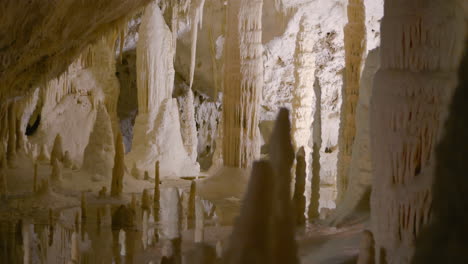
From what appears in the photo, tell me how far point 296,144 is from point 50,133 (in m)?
5.61

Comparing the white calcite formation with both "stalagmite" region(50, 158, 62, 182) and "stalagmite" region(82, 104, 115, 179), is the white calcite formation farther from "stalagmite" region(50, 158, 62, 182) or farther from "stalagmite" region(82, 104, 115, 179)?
"stalagmite" region(50, 158, 62, 182)

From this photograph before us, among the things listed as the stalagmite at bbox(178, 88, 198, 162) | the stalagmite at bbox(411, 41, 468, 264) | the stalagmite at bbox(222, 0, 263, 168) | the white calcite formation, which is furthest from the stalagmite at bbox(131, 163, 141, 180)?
the stalagmite at bbox(411, 41, 468, 264)

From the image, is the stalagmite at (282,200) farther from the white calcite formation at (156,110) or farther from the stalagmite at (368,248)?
the white calcite formation at (156,110)

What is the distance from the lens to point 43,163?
9.63 metres

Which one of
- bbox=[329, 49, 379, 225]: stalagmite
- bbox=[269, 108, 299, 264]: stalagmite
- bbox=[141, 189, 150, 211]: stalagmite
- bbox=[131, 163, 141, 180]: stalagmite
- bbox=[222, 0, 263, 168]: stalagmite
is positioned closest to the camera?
bbox=[269, 108, 299, 264]: stalagmite

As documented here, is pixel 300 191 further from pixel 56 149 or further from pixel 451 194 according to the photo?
pixel 56 149

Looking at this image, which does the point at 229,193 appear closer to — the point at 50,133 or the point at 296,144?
the point at 296,144

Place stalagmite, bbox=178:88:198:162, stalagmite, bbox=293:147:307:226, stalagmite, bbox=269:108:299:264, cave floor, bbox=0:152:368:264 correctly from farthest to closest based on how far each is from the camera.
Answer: stalagmite, bbox=178:88:198:162, stalagmite, bbox=293:147:307:226, cave floor, bbox=0:152:368:264, stalagmite, bbox=269:108:299:264

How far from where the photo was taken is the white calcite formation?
10.3 meters

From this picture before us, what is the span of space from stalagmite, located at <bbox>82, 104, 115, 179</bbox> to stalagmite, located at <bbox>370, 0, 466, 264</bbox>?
18.9 feet

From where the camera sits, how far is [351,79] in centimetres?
748

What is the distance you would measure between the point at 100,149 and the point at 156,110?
241 centimetres

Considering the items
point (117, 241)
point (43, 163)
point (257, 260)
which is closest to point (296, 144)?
point (43, 163)

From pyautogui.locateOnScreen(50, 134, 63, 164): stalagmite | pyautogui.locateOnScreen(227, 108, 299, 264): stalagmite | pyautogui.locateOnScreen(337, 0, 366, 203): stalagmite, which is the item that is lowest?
pyautogui.locateOnScreen(227, 108, 299, 264): stalagmite
